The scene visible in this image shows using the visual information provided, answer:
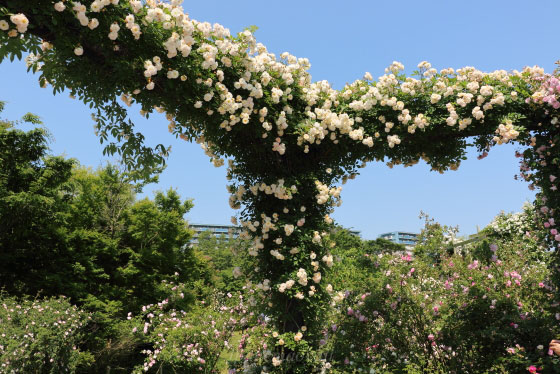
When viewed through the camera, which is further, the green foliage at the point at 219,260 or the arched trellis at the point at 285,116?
the green foliage at the point at 219,260

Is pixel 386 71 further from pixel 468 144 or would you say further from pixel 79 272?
pixel 79 272

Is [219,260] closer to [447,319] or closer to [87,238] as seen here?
[87,238]

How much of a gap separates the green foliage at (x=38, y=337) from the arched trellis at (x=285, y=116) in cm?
494

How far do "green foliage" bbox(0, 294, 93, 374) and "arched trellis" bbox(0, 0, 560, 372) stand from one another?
4.94 m

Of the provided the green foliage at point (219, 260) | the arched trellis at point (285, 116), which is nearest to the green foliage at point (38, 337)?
the arched trellis at point (285, 116)

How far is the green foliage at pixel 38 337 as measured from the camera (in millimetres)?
6973

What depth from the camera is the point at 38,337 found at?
7555mm

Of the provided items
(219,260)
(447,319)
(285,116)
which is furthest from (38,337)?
(219,260)

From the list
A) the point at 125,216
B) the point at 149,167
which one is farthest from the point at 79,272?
the point at 149,167

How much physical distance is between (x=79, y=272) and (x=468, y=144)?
518 inches

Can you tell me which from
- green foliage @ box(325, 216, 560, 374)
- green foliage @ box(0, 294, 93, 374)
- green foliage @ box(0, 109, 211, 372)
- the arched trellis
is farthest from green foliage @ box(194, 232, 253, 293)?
the arched trellis

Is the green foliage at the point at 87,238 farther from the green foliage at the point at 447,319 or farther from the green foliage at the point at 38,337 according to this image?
the green foliage at the point at 447,319

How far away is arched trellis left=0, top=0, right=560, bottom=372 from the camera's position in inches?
146

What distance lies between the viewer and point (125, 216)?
1606 cm
